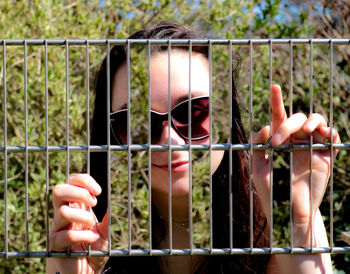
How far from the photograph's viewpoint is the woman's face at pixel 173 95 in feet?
4.58

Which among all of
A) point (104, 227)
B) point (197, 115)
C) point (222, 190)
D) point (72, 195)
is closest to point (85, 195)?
point (72, 195)

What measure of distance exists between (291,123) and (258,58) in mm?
2343

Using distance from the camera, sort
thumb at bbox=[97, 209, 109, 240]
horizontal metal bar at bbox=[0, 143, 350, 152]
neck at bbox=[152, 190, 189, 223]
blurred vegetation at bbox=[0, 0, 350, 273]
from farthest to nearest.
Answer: blurred vegetation at bbox=[0, 0, 350, 273] → neck at bbox=[152, 190, 189, 223] → thumb at bbox=[97, 209, 109, 240] → horizontal metal bar at bbox=[0, 143, 350, 152]

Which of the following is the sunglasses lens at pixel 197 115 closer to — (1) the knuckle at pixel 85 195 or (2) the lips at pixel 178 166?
(2) the lips at pixel 178 166

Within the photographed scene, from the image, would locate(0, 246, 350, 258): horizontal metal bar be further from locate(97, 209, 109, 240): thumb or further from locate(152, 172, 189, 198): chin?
locate(152, 172, 189, 198): chin

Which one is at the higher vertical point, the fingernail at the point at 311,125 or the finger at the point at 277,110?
the finger at the point at 277,110

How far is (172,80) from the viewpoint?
1436mm

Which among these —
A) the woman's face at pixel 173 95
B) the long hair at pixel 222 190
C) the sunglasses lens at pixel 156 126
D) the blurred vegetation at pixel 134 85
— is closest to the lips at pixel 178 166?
the woman's face at pixel 173 95

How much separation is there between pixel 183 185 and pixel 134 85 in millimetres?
1532

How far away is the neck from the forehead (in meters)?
0.29

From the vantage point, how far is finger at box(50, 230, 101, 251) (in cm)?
112

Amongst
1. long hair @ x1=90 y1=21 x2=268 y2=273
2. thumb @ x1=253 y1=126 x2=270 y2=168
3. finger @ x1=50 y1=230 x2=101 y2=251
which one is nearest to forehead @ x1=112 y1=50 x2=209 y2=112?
long hair @ x1=90 y1=21 x2=268 y2=273

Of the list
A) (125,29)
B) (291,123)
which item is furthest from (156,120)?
(125,29)

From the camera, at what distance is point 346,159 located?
133 inches
